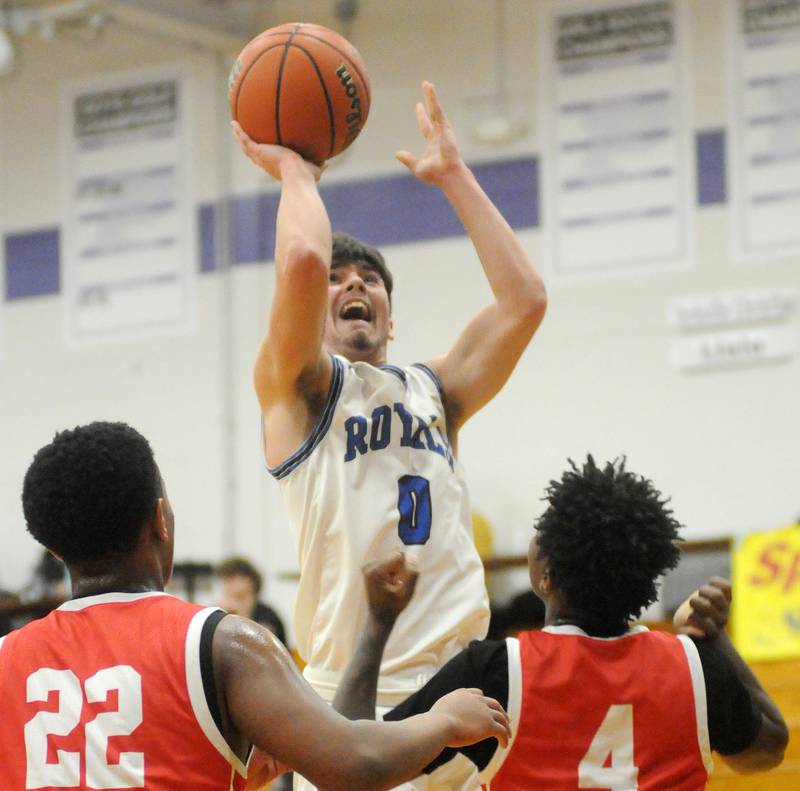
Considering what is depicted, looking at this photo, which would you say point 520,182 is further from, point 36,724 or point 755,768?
point 36,724

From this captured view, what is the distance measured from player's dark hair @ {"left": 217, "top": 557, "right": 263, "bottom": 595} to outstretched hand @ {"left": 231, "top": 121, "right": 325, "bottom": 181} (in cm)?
572

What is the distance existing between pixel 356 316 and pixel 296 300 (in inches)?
21.6

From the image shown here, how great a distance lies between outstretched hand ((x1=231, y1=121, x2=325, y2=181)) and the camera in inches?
153

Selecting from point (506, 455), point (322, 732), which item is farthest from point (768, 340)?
point (322, 732)

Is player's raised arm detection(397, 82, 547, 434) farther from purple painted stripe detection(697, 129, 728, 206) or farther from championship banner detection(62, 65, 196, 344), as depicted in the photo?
championship banner detection(62, 65, 196, 344)

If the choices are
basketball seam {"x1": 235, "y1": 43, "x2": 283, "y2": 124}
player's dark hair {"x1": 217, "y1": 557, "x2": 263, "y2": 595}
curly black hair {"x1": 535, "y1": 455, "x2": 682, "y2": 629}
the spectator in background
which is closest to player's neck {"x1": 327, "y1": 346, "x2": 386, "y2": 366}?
basketball seam {"x1": 235, "y1": 43, "x2": 283, "y2": 124}

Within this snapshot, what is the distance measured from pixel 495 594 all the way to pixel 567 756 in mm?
6416

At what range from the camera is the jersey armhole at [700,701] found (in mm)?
3021

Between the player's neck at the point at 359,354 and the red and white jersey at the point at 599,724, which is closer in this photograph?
the red and white jersey at the point at 599,724

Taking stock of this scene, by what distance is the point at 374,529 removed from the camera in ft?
11.8

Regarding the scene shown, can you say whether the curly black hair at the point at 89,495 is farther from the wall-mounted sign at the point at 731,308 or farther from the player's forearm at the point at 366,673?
the wall-mounted sign at the point at 731,308

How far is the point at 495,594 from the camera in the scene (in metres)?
9.36

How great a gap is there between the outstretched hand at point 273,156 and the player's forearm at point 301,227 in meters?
0.12

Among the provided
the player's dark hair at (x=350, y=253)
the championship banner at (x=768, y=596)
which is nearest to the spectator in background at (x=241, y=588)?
the championship banner at (x=768, y=596)
